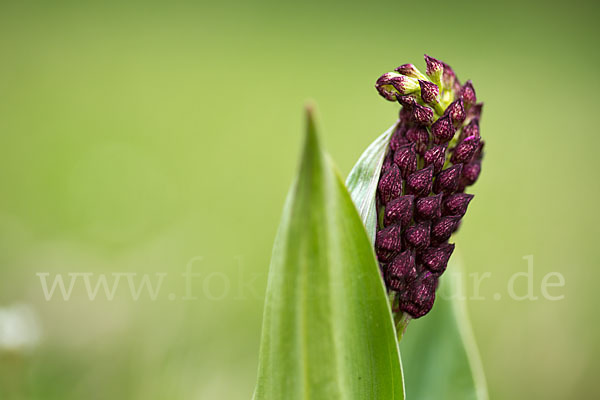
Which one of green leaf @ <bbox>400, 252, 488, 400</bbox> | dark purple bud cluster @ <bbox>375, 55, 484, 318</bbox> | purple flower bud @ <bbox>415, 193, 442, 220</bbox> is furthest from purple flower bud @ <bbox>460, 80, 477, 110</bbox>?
green leaf @ <bbox>400, 252, 488, 400</bbox>

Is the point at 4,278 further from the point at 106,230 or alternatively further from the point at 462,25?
the point at 462,25

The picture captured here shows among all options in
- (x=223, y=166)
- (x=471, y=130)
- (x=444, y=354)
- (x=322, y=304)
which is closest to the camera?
(x=322, y=304)

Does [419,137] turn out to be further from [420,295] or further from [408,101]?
[420,295]

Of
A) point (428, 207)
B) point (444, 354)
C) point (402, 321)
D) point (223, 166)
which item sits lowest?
point (444, 354)

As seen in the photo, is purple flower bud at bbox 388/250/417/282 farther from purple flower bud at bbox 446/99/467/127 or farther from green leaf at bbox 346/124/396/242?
purple flower bud at bbox 446/99/467/127

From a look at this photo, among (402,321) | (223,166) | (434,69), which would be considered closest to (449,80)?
(434,69)

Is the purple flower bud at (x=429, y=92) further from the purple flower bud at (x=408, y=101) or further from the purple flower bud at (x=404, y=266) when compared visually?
the purple flower bud at (x=404, y=266)

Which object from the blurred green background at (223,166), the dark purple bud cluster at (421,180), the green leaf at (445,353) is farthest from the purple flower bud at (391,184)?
the blurred green background at (223,166)

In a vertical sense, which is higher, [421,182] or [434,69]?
[434,69]
